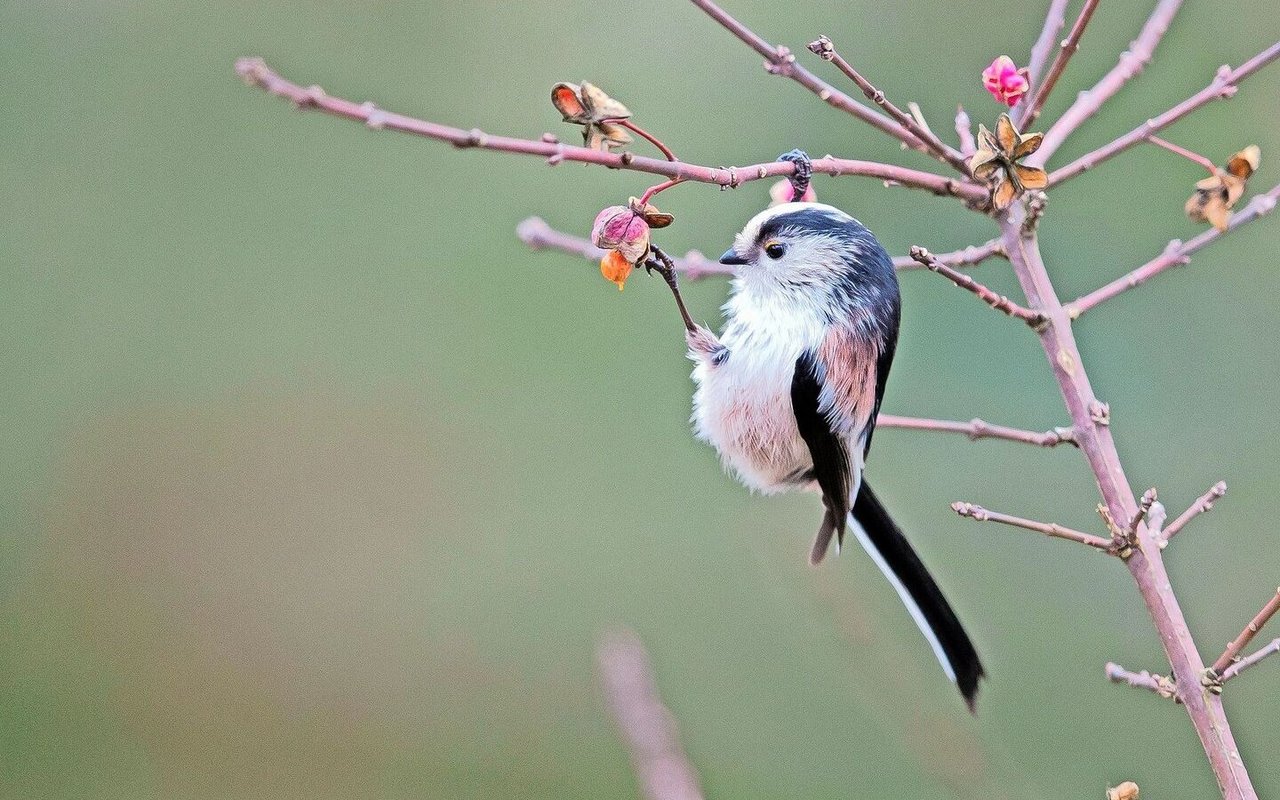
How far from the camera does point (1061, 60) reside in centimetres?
85

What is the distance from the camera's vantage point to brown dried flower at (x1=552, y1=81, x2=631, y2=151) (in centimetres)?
73

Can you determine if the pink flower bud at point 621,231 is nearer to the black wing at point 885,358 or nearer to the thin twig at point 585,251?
the thin twig at point 585,251

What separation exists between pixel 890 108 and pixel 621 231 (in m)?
0.20

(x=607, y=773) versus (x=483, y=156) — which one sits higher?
(x=483, y=156)

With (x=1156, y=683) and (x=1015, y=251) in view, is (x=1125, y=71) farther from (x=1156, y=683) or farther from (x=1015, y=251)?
(x=1156, y=683)

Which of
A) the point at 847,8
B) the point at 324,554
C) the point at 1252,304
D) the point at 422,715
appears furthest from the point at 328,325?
the point at 1252,304

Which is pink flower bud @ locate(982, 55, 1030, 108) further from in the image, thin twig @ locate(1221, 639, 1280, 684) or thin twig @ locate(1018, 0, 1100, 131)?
thin twig @ locate(1221, 639, 1280, 684)

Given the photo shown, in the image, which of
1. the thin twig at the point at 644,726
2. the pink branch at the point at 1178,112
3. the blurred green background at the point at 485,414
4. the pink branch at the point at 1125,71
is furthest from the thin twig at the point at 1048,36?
the blurred green background at the point at 485,414

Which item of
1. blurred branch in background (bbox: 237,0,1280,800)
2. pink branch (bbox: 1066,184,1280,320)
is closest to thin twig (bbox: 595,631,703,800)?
blurred branch in background (bbox: 237,0,1280,800)

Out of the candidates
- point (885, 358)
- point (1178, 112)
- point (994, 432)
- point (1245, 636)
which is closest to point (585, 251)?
point (885, 358)

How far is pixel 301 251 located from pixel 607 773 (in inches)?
63.4

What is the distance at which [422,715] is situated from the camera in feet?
9.65

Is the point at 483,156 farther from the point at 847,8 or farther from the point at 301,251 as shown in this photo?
the point at 847,8

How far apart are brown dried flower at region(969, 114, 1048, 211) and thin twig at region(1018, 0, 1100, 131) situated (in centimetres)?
10
